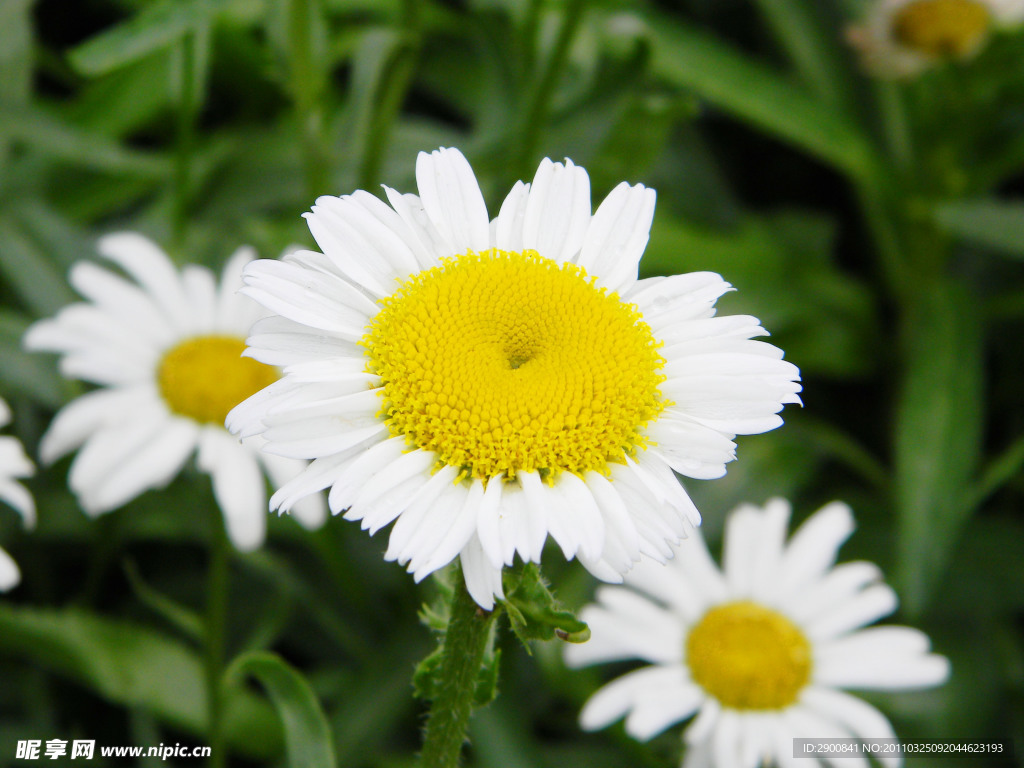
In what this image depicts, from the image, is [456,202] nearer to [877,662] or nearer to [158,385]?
[158,385]

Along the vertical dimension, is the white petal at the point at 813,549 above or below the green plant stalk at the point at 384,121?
below

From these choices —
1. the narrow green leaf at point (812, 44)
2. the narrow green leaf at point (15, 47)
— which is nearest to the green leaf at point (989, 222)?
the narrow green leaf at point (812, 44)

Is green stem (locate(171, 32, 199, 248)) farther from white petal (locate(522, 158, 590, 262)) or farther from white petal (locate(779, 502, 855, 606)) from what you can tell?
white petal (locate(779, 502, 855, 606))

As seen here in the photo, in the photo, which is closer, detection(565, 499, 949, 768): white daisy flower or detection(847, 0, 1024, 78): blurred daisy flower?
detection(565, 499, 949, 768): white daisy flower

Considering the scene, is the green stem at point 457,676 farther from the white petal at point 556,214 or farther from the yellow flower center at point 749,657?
the yellow flower center at point 749,657

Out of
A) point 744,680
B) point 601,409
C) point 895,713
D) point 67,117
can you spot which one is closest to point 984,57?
point 895,713

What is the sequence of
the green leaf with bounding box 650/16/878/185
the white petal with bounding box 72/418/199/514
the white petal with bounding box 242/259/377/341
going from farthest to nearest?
1. the green leaf with bounding box 650/16/878/185
2. the white petal with bounding box 72/418/199/514
3. the white petal with bounding box 242/259/377/341

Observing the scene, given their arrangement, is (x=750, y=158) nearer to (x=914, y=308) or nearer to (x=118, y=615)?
(x=914, y=308)

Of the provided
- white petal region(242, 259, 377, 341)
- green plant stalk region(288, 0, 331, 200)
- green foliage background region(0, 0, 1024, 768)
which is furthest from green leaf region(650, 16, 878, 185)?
white petal region(242, 259, 377, 341)
